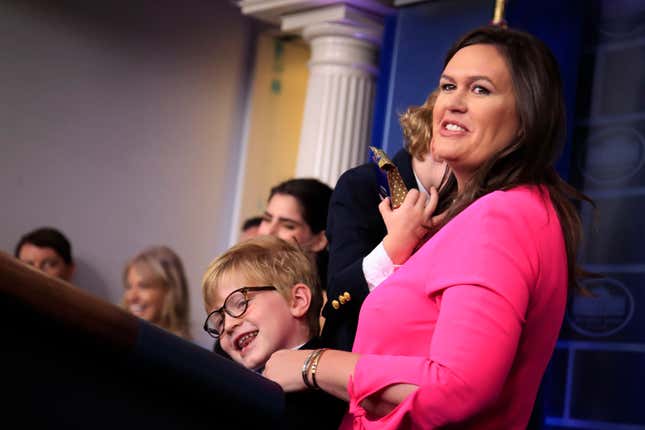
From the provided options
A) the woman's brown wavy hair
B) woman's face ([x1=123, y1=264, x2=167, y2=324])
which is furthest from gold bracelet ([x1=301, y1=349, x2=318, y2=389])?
woman's face ([x1=123, y1=264, x2=167, y2=324])

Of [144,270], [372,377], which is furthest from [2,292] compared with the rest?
[144,270]

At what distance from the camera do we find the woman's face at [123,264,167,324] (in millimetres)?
5000

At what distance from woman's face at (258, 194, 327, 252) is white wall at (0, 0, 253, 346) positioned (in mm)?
2382

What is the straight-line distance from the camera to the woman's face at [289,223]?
358 centimetres

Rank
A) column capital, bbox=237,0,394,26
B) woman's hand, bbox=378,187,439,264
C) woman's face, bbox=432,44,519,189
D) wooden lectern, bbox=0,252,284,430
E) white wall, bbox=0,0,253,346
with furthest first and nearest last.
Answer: white wall, bbox=0,0,253,346 < column capital, bbox=237,0,394,26 < woman's hand, bbox=378,187,439,264 < woman's face, bbox=432,44,519,189 < wooden lectern, bbox=0,252,284,430

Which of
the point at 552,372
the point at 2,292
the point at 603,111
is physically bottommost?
the point at 552,372

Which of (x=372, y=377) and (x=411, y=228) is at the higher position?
(x=411, y=228)

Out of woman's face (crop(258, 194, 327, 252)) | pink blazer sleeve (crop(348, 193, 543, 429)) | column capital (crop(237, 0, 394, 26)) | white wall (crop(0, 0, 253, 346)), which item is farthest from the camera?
white wall (crop(0, 0, 253, 346))

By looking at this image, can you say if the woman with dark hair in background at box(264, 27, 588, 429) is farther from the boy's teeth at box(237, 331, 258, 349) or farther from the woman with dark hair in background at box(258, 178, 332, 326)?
the woman with dark hair in background at box(258, 178, 332, 326)

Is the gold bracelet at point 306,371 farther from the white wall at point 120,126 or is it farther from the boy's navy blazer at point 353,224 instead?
the white wall at point 120,126

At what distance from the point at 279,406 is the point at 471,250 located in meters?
0.39

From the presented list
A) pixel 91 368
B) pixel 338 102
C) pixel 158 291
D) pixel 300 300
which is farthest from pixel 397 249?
A: pixel 158 291

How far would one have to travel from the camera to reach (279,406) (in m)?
1.10

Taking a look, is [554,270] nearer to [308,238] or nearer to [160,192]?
[308,238]
